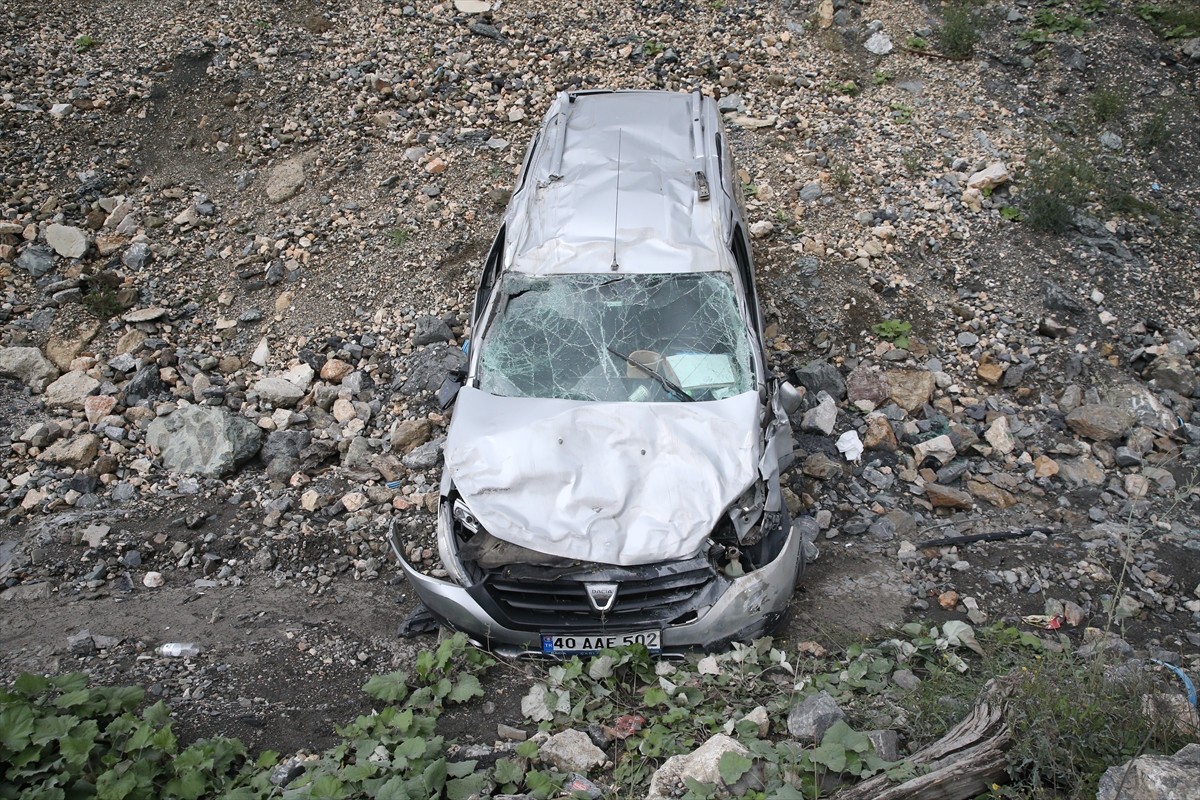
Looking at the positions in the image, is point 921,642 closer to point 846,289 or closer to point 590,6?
point 846,289

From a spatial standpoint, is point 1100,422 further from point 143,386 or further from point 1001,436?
point 143,386

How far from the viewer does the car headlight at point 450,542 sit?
4074mm

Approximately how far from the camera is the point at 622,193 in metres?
5.38

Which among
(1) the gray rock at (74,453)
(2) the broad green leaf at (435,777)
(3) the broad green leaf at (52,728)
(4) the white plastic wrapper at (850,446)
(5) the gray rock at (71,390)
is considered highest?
(3) the broad green leaf at (52,728)

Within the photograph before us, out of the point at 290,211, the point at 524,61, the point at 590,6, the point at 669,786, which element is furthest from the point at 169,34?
the point at 669,786

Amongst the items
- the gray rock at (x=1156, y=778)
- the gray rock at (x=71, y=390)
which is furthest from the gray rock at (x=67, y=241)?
the gray rock at (x=1156, y=778)

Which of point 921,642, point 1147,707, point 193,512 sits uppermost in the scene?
point 1147,707

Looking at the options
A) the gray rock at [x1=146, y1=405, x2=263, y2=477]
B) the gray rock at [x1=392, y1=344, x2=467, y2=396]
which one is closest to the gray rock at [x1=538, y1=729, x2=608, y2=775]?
the gray rock at [x1=392, y1=344, x2=467, y2=396]

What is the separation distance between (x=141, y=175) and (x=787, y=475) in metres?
6.68

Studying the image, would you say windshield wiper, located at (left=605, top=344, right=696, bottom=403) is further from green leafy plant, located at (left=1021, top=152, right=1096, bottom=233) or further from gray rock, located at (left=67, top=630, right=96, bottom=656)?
green leafy plant, located at (left=1021, top=152, right=1096, bottom=233)

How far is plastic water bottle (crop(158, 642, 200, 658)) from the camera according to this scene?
441 cm

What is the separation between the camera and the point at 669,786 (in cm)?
332

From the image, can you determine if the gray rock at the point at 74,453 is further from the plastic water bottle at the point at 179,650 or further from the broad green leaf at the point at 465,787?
the broad green leaf at the point at 465,787

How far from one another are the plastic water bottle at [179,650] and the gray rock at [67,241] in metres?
4.34
